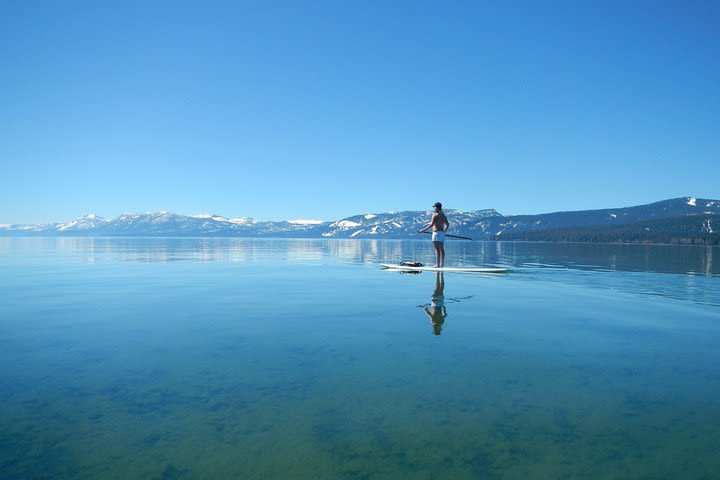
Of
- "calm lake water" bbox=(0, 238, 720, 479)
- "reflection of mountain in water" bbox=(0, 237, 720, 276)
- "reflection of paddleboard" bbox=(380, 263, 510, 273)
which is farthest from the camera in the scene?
"reflection of mountain in water" bbox=(0, 237, 720, 276)

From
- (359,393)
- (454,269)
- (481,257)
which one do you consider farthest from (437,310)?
(481,257)

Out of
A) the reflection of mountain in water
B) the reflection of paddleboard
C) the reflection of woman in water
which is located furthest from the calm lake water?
Answer: the reflection of mountain in water

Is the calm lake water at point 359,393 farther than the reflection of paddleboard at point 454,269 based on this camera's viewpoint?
No

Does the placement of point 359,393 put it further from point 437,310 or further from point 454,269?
point 454,269

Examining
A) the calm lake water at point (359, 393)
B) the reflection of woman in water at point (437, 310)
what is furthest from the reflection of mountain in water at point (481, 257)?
the calm lake water at point (359, 393)

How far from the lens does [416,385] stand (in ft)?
26.5

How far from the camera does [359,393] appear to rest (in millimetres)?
7723

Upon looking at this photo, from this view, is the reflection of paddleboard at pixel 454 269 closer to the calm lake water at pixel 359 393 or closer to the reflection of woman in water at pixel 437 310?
the reflection of woman in water at pixel 437 310

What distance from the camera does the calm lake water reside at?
5.54 meters

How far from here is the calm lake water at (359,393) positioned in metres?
5.54

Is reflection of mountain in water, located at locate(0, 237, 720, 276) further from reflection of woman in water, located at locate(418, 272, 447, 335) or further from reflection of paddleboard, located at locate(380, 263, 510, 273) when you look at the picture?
reflection of woman in water, located at locate(418, 272, 447, 335)

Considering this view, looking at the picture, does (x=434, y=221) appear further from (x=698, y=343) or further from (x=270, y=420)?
(x=270, y=420)

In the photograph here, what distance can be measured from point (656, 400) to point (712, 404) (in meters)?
0.84

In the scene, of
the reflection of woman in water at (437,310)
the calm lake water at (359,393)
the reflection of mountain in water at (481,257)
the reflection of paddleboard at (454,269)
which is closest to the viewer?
the calm lake water at (359,393)
